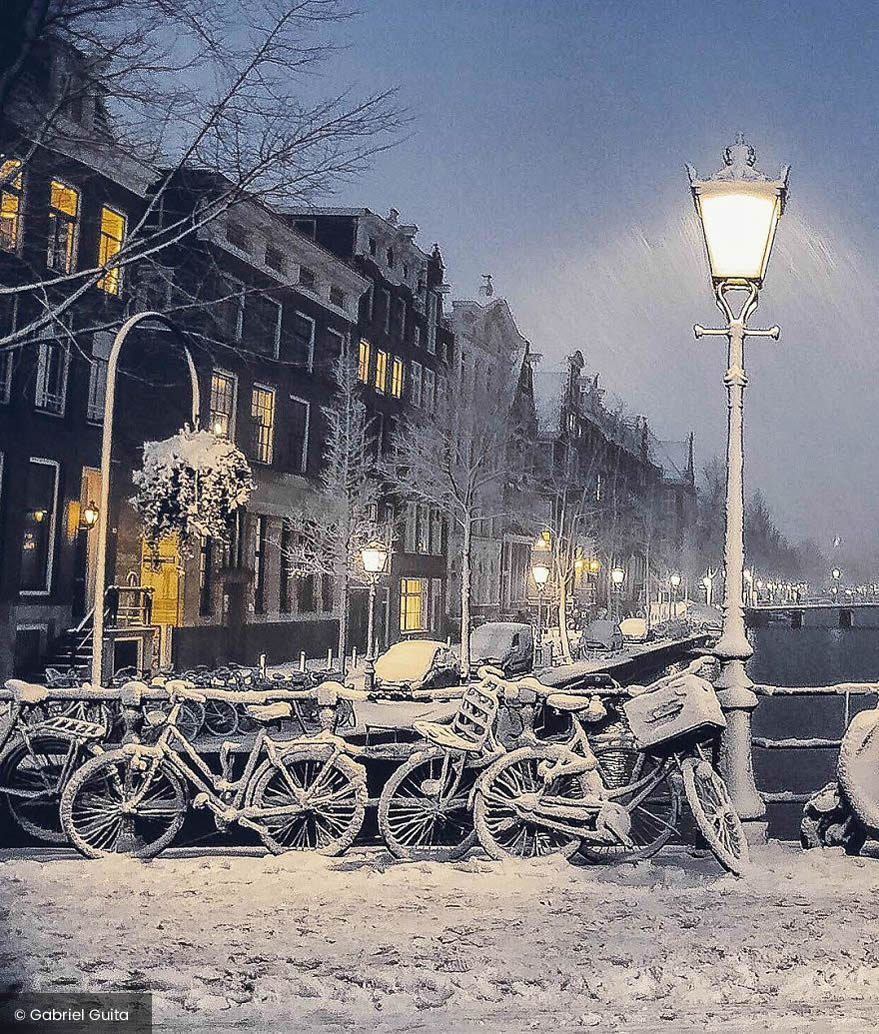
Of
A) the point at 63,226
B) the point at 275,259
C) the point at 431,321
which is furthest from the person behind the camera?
the point at 431,321

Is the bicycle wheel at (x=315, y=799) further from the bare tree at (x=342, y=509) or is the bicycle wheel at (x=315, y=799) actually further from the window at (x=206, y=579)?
the bare tree at (x=342, y=509)

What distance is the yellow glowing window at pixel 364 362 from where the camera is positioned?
21.9 m

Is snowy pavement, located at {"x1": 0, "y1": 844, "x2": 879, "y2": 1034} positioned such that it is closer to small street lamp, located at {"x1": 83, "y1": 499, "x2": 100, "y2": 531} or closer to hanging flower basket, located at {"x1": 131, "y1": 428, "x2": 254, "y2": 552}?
hanging flower basket, located at {"x1": 131, "y1": 428, "x2": 254, "y2": 552}

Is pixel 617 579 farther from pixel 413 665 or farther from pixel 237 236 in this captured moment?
pixel 413 665

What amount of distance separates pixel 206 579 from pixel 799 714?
9327 mm

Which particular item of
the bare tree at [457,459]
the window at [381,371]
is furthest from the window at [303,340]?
the bare tree at [457,459]

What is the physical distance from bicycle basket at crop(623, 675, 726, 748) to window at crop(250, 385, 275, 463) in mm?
14269

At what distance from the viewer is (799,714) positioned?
17.3 m

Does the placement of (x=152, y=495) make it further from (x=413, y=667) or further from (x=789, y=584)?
(x=789, y=584)

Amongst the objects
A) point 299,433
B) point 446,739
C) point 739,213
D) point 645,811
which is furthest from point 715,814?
point 299,433

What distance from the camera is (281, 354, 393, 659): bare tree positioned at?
18703 mm

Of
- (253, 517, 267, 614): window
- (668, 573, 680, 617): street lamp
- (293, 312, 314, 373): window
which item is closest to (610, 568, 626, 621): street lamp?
(668, 573, 680, 617): street lamp

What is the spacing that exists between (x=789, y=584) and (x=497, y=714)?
92701 millimetres

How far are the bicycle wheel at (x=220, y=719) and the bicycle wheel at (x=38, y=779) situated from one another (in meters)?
3.39
